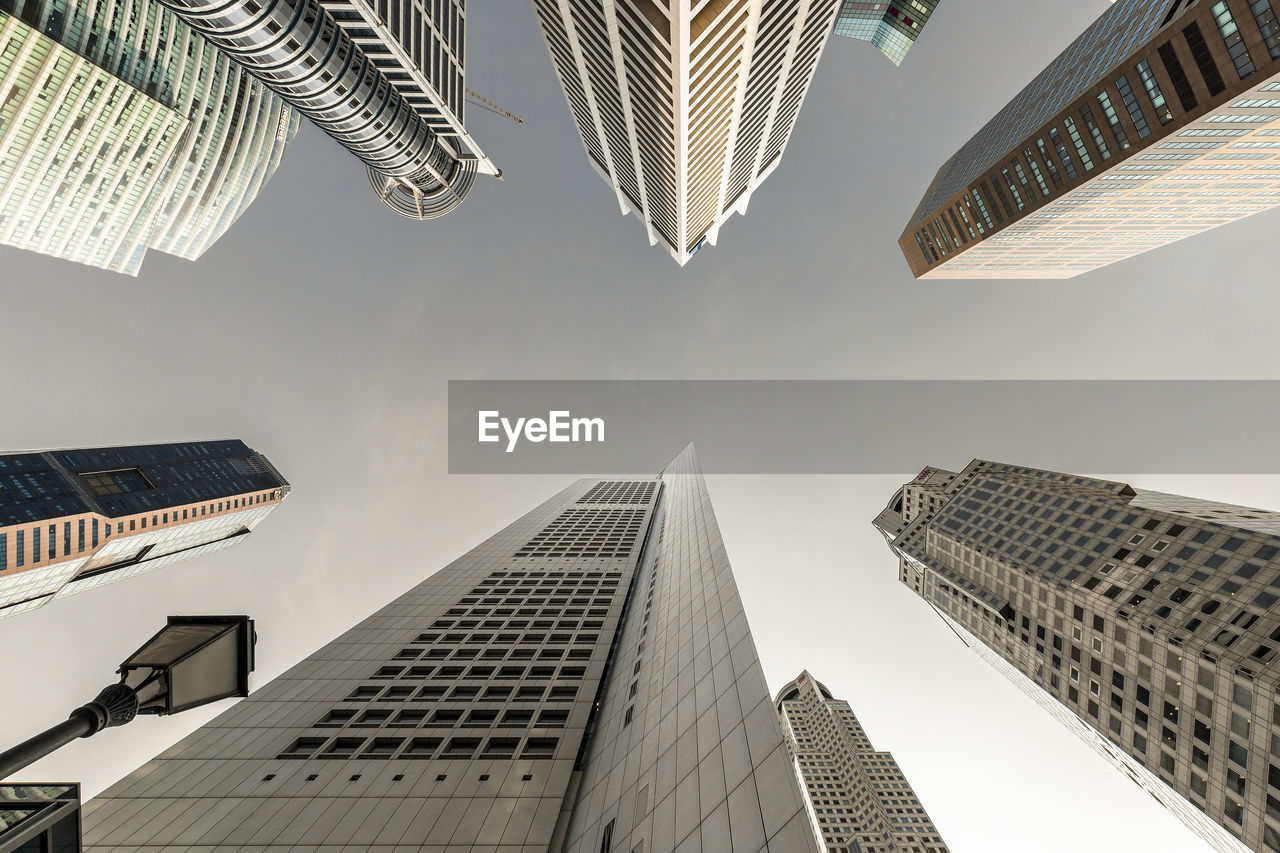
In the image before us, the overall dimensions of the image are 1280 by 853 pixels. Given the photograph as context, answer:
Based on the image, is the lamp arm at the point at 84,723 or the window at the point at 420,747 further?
the window at the point at 420,747

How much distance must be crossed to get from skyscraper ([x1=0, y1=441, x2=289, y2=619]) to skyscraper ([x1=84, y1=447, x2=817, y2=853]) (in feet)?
367

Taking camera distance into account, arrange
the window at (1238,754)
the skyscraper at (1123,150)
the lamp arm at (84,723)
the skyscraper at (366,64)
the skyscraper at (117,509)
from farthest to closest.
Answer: the skyscraper at (117,509) → the skyscraper at (366,64) → the skyscraper at (1123,150) → the window at (1238,754) → the lamp arm at (84,723)

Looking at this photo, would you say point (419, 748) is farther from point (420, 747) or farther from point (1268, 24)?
point (1268, 24)

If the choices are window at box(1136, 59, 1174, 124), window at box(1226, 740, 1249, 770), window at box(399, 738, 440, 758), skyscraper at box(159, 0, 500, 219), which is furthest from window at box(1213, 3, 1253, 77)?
skyscraper at box(159, 0, 500, 219)

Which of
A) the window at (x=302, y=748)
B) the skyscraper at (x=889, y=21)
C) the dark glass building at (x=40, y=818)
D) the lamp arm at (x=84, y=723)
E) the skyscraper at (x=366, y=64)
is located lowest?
the window at (x=302, y=748)

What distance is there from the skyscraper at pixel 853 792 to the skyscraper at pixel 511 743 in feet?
A: 382

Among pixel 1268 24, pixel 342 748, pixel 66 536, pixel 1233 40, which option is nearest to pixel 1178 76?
pixel 1233 40

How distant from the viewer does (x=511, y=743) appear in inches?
1168

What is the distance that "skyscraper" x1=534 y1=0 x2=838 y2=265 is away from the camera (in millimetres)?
49219

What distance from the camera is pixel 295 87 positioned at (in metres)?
88.6

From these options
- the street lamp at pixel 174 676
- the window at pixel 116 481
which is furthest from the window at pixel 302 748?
the window at pixel 116 481

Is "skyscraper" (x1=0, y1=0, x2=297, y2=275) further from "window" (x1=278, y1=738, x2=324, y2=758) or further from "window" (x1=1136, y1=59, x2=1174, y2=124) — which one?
"window" (x1=1136, y1=59, x2=1174, y2=124)

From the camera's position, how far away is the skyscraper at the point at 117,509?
322ft

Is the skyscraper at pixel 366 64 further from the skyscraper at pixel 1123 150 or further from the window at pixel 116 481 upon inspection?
the skyscraper at pixel 1123 150
